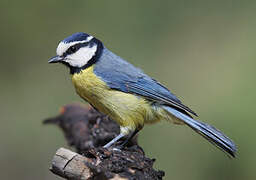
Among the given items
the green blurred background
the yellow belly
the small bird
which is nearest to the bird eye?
the small bird

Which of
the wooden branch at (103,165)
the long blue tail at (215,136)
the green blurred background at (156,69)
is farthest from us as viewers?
the green blurred background at (156,69)

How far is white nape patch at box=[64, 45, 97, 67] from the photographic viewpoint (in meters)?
3.09

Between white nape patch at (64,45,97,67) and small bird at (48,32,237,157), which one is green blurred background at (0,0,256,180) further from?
white nape patch at (64,45,97,67)

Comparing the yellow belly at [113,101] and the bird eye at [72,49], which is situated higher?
the bird eye at [72,49]

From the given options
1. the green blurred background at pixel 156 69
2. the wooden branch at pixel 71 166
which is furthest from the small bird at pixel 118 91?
the green blurred background at pixel 156 69

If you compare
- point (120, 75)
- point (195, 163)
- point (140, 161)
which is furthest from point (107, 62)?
point (195, 163)

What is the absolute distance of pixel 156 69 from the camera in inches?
223

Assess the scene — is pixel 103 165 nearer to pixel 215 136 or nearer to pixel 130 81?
pixel 215 136

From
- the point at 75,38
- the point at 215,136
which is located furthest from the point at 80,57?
the point at 215,136

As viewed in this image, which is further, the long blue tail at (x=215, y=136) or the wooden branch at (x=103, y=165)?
the long blue tail at (x=215, y=136)

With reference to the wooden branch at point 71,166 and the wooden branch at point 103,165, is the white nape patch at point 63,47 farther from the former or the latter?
the wooden branch at point 71,166

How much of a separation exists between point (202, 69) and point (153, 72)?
0.69m

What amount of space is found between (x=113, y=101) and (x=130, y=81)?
0.22 m

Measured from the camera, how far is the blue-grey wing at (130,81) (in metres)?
3.02
